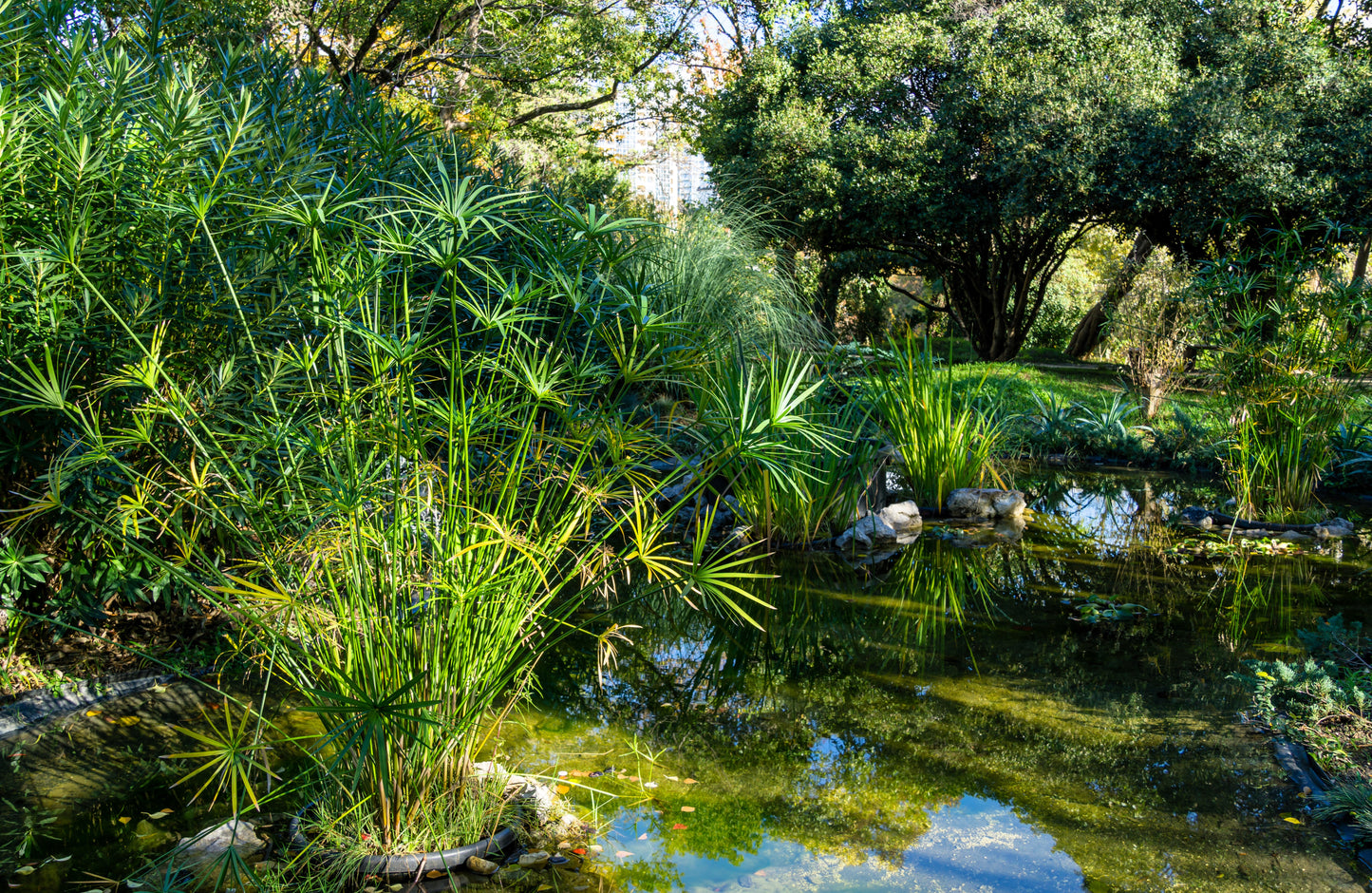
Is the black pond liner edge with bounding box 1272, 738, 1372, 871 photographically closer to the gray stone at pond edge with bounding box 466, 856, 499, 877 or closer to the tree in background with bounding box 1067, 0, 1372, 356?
the gray stone at pond edge with bounding box 466, 856, 499, 877

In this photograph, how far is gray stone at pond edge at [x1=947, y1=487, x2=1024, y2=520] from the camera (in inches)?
274

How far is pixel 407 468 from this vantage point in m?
2.71

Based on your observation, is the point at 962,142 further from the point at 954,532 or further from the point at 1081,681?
the point at 1081,681

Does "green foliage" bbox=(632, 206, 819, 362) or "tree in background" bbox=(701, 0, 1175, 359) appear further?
"tree in background" bbox=(701, 0, 1175, 359)

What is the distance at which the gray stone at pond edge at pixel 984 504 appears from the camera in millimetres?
6953

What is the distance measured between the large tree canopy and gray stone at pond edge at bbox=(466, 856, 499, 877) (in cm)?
1078

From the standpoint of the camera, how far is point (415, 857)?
7.86 feet

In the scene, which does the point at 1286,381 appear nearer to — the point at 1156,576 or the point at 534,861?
the point at 1156,576

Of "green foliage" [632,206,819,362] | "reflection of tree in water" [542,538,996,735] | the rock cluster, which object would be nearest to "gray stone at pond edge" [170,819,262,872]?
"reflection of tree in water" [542,538,996,735]

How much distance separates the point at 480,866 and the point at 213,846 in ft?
Answer: 2.35

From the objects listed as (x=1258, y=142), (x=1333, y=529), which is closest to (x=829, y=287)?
(x=1258, y=142)

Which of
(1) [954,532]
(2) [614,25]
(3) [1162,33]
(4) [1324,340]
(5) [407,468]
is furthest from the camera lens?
(2) [614,25]

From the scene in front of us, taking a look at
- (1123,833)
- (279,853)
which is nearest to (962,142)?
(1123,833)

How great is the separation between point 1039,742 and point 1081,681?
0.71m
